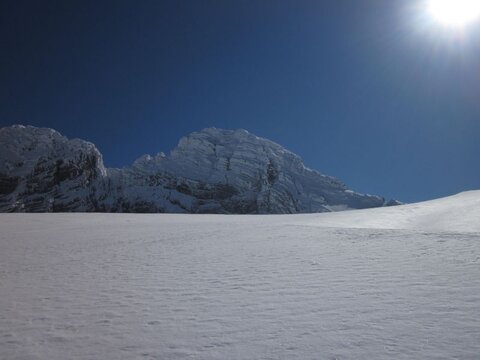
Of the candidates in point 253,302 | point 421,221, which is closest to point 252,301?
point 253,302

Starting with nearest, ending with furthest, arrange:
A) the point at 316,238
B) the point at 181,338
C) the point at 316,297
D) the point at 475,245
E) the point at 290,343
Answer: the point at 290,343, the point at 181,338, the point at 316,297, the point at 475,245, the point at 316,238

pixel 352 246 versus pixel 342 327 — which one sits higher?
pixel 352 246

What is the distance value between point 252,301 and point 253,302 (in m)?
0.06

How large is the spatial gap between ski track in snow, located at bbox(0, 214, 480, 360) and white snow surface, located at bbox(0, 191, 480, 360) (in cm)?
3

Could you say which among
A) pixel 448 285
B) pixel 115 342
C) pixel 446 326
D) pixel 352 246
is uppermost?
pixel 352 246

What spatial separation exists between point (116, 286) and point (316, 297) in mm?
4745

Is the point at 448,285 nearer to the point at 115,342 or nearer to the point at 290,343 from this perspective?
the point at 290,343

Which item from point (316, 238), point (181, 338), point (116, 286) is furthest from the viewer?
point (316, 238)

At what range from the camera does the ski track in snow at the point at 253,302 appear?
4605 mm

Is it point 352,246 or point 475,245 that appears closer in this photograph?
point 475,245

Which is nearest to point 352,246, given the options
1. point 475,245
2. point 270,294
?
point 475,245

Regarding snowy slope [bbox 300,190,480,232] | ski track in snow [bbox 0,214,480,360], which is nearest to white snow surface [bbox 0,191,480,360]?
ski track in snow [bbox 0,214,480,360]

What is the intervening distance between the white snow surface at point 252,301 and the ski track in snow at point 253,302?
27mm

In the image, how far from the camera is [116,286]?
7.98 m
